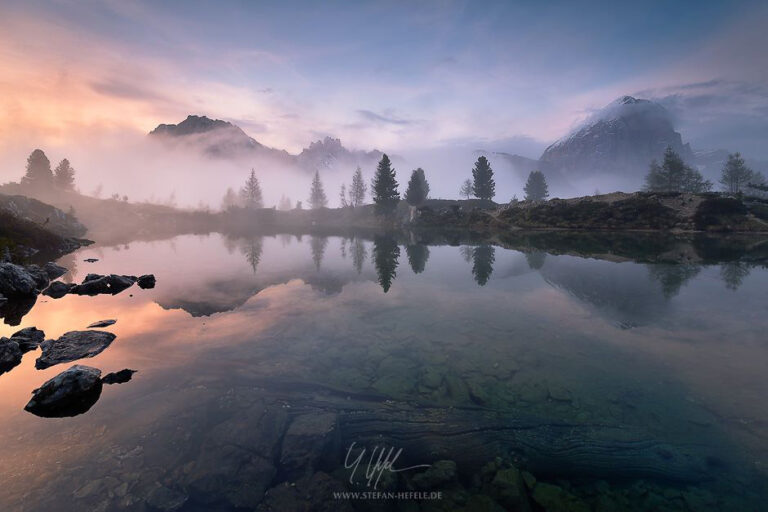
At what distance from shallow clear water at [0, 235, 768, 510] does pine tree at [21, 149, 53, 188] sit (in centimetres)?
15086

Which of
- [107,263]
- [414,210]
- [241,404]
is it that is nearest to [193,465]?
[241,404]

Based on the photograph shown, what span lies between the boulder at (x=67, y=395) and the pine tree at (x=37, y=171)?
542 feet

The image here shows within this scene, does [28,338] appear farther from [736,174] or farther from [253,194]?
[253,194]

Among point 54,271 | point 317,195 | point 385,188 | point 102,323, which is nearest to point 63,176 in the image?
point 317,195

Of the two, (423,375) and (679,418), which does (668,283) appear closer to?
(679,418)

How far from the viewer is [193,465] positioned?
6.67m

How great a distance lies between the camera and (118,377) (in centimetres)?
1047

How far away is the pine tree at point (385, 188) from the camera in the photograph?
363 ft

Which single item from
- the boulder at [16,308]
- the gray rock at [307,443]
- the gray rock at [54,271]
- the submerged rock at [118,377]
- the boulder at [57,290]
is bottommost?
the gray rock at [307,443]

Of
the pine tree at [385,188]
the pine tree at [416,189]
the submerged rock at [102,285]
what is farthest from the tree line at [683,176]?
the submerged rock at [102,285]

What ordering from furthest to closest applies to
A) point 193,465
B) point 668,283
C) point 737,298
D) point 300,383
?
1. point 668,283
2. point 737,298
3. point 300,383
4. point 193,465

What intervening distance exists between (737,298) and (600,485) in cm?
2040

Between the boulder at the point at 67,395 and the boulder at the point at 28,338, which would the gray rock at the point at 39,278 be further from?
the boulder at the point at 67,395

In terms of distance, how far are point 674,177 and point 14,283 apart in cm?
14065
